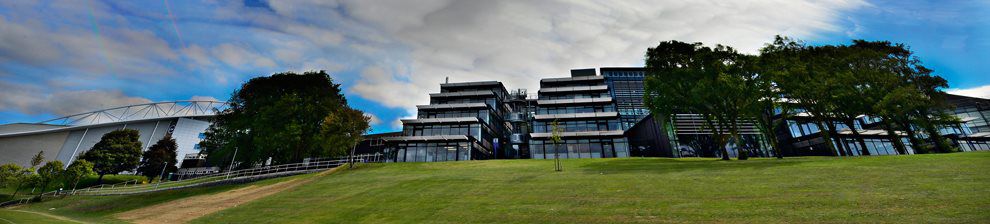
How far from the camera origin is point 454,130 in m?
53.3

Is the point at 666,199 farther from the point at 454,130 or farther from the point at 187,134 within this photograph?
the point at 187,134

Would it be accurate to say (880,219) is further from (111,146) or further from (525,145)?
(111,146)

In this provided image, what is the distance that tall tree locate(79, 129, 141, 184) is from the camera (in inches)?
1935

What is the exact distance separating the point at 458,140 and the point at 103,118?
109 meters

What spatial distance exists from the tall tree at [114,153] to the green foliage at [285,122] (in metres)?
16.8

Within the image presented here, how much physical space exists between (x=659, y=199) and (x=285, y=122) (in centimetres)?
3729

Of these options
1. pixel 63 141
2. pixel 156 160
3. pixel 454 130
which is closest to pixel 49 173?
pixel 156 160

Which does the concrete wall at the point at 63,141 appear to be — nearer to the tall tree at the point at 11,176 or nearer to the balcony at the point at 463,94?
the tall tree at the point at 11,176

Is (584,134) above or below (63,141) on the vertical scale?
below

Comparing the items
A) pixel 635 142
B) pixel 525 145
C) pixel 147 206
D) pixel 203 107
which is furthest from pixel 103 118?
pixel 635 142

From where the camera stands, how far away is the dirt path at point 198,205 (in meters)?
19.6

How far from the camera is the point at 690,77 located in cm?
3188

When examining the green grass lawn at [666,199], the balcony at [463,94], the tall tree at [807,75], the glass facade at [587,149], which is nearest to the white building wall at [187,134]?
the balcony at [463,94]

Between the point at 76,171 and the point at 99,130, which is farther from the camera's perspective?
the point at 99,130
